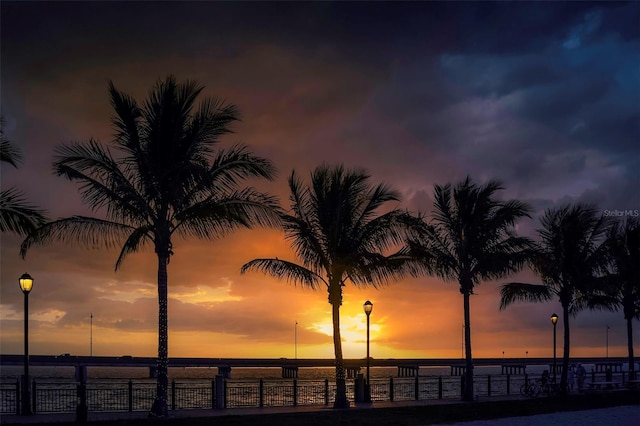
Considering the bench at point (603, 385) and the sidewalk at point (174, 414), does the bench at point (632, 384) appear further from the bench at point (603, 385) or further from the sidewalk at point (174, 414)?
the sidewalk at point (174, 414)

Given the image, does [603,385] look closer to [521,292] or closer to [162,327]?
[521,292]

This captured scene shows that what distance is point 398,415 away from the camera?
29734 mm

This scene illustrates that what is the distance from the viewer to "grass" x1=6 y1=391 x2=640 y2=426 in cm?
2609

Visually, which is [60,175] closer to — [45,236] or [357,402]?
[45,236]

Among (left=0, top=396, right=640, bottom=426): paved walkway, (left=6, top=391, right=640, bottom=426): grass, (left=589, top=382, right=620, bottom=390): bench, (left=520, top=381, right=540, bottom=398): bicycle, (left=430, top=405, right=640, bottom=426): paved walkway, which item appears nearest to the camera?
(left=6, top=391, right=640, bottom=426): grass

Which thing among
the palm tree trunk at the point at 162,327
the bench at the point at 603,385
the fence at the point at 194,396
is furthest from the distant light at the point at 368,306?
the bench at the point at 603,385

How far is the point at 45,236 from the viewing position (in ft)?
87.8

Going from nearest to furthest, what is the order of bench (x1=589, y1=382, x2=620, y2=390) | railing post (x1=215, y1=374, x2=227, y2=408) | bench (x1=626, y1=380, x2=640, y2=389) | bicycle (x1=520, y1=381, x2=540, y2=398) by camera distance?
railing post (x1=215, y1=374, x2=227, y2=408) < bicycle (x1=520, y1=381, x2=540, y2=398) < bench (x1=589, y1=382, x2=620, y2=390) < bench (x1=626, y1=380, x2=640, y2=389)

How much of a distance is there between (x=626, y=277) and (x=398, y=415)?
29576 mm

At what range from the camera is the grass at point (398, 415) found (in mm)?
26094

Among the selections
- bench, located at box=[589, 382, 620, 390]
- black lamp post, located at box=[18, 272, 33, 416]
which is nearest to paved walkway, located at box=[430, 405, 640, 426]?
bench, located at box=[589, 382, 620, 390]

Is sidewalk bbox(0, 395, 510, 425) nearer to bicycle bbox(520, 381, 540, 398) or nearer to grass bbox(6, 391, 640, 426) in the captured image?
grass bbox(6, 391, 640, 426)

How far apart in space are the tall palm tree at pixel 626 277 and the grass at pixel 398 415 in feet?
42.1

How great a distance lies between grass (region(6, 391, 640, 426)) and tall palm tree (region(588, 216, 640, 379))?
1282 centimetres
